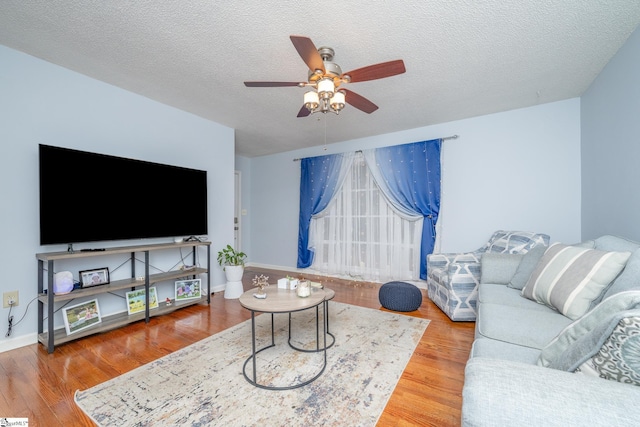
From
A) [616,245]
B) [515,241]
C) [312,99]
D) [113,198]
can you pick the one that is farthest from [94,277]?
[515,241]

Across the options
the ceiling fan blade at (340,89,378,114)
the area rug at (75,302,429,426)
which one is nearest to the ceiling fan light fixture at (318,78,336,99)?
the ceiling fan blade at (340,89,378,114)

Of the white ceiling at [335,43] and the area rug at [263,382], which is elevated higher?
the white ceiling at [335,43]

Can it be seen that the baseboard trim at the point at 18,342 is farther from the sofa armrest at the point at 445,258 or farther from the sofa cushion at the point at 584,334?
the sofa armrest at the point at 445,258

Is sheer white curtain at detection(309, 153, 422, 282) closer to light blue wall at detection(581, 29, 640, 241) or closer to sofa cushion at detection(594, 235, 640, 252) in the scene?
light blue wall at detection(581, 29, 640, 241)

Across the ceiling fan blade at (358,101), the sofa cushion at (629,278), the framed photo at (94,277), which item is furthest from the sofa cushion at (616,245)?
the framed photo at (94,277)

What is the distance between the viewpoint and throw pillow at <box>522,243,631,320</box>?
1432mm

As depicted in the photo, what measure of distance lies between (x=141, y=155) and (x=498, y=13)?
3.57 meters

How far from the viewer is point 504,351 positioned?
50.9 inches

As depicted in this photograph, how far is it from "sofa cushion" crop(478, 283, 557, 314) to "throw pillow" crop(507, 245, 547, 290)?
7cm

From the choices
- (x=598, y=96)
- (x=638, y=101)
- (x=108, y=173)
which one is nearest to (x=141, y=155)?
(x=108, y=173)

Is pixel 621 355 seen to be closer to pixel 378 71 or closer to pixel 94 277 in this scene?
pixel 378 71

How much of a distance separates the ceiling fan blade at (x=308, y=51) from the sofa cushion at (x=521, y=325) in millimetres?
1933

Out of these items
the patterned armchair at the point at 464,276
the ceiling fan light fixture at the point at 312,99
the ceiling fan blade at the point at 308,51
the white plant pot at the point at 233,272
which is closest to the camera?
the ceiling fan blade at the point at 308,51

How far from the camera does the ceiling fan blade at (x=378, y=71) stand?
5.50 feet
